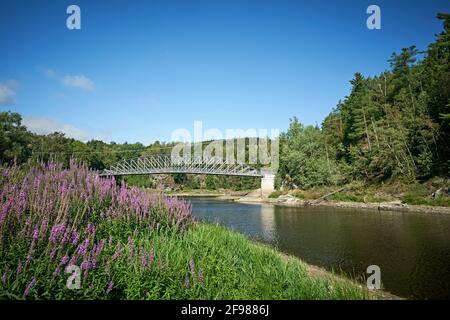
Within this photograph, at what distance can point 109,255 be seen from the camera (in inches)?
229

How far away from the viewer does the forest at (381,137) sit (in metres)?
37.7

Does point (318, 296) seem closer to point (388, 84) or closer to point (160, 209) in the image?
point (160, 209)

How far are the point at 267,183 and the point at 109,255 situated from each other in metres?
60.9

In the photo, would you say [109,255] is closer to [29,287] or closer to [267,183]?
[29,287]

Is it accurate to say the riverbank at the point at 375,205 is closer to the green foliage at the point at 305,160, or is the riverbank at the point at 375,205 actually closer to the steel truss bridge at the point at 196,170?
the green foliage at the point at 305,160

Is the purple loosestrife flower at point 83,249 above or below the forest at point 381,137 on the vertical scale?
below

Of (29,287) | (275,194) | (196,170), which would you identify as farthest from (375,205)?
(196,170)

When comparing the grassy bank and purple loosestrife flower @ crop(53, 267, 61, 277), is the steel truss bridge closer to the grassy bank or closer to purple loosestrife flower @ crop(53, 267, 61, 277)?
the grassy bank

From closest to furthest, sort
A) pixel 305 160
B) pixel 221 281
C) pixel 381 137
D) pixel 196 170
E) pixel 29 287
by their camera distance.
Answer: pixel 29 287 → pixel 221 281 → pixel 381 137 → pixel 305 160 → pixel 196 170

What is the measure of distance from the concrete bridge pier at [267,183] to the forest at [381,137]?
5.10ft

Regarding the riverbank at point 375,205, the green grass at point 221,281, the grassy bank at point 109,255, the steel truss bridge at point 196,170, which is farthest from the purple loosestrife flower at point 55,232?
the steel truss bridge at point 196,170

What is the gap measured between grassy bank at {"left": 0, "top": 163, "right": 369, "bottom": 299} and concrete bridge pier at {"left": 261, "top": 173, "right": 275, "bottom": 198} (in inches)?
2170

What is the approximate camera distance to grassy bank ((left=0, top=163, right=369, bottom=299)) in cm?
444
